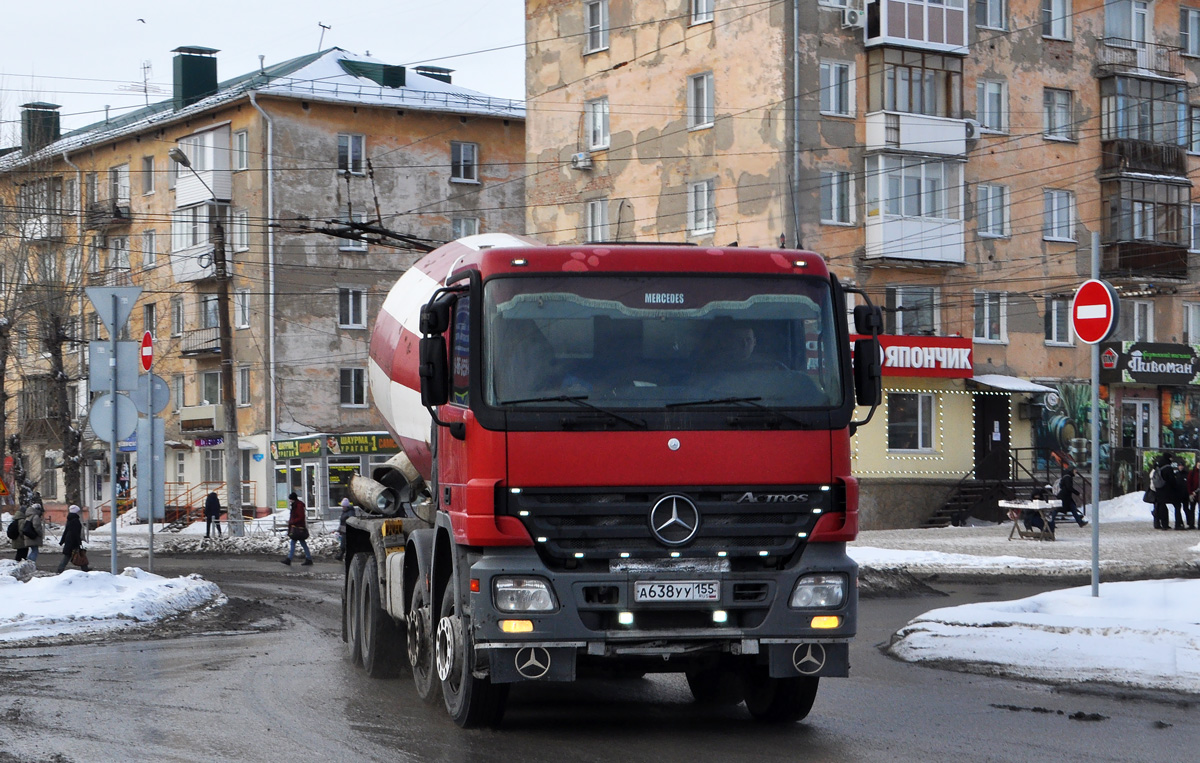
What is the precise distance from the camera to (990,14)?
148 ft

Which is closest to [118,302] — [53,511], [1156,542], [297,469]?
[1156,542]

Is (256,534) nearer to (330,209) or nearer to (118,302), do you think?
(330,209)

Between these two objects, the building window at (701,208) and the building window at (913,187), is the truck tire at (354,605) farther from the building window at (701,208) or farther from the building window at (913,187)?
the building window at (913,187)

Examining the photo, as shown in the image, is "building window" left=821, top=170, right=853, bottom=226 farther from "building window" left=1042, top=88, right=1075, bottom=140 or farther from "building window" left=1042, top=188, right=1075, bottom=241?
"building window" left=1042, top=88, right=1075, bottom=140

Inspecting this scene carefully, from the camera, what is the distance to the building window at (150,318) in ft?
204

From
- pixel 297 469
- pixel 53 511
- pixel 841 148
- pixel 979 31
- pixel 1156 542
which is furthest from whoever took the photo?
pixel 53 511

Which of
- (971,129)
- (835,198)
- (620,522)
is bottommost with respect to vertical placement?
(620,522)

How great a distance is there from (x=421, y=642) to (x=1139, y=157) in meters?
40.7

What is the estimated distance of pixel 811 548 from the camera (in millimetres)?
9031

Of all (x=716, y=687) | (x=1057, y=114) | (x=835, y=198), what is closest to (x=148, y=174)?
(x=835, y=198)

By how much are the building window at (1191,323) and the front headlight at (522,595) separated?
144ft

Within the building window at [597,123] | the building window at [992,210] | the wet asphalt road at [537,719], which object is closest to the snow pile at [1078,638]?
the wet asphalt road at [537,719]

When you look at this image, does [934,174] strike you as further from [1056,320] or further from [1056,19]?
[1056,19]

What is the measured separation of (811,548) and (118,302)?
1269 cm
